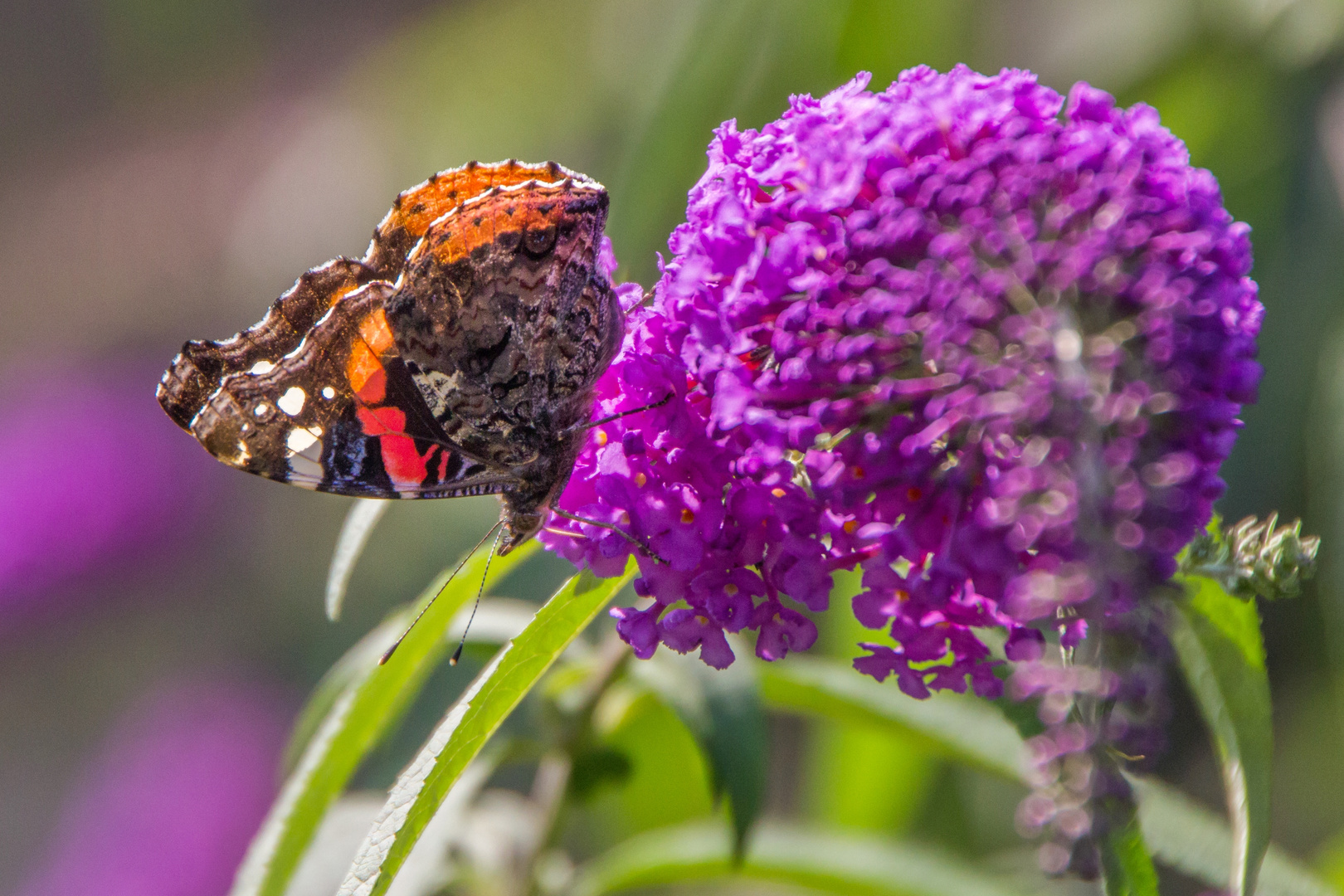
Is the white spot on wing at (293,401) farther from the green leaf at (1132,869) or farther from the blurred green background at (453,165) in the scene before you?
the green leaf at (1132,869)

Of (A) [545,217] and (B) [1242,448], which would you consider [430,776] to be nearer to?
(A) [545,217]

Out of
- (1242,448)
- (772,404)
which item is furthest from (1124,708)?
(1242,448)

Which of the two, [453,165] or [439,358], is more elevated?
[453,165]

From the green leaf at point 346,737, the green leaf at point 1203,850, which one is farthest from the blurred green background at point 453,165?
the green leaf at point 346,737

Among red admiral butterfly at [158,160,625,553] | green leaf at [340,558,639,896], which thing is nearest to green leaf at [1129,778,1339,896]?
green leaf at [340,558,639,896]

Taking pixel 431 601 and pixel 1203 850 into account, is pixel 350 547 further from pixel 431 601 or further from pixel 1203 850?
pixel 1203 850

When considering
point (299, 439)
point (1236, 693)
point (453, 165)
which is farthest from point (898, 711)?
point (453, 165)

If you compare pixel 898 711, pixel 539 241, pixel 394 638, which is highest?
pixel 539 241
